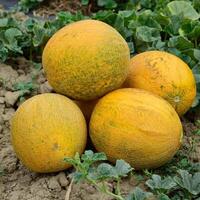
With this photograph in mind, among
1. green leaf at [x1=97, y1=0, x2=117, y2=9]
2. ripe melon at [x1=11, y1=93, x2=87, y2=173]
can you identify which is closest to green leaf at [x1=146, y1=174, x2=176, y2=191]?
ripe melon at [x1=11, y1=93, x2=87, y2=173]

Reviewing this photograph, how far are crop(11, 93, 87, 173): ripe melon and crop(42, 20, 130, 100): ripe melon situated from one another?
0.39ft

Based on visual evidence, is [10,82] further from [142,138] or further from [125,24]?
[142,138]

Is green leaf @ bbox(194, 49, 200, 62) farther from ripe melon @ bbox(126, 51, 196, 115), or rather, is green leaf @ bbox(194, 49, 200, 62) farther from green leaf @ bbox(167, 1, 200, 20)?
green leaf @ bbox(167, 1, 200, 20)

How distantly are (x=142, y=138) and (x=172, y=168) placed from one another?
274mm

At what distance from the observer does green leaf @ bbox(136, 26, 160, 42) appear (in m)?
3.76

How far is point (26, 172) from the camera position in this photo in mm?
3006

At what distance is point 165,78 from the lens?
3.07 meters

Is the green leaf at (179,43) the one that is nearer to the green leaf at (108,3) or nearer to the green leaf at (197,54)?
the green leaf at (197,54)

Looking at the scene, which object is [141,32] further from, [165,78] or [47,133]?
[47,133]

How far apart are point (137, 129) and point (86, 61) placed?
400mm

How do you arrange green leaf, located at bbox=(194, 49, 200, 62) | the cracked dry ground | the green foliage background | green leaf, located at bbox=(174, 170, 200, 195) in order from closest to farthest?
green leaf, located at bbox=(174, 170, 200, 195), the cracked dry ground, green leaf, located at bbox=(194, 49, 200, 62), the green foliage background

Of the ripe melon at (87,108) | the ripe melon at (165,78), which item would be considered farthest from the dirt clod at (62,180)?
the ripe melon at (165,78)

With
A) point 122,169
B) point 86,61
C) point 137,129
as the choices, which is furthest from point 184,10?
point 122,169

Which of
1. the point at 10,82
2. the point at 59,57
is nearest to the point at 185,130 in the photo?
the point at 59,57
